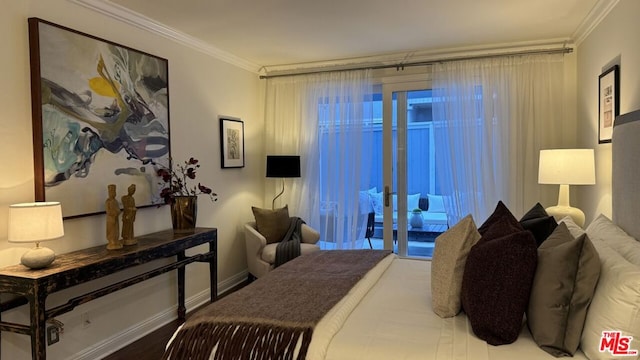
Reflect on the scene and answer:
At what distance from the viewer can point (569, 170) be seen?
130 inches

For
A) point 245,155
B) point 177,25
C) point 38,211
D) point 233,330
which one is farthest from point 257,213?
point 233,330

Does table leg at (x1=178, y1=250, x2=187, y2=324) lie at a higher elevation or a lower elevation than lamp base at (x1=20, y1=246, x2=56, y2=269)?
lower

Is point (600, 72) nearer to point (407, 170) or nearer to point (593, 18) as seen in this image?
point (593, 18)

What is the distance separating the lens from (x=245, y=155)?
4883 mm

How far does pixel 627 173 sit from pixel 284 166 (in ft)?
10.8

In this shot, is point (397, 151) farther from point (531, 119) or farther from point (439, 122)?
point (531, 119)

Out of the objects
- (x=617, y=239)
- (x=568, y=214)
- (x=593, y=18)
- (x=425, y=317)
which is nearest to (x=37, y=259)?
(x=425, y=317)

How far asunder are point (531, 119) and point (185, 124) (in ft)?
11.1

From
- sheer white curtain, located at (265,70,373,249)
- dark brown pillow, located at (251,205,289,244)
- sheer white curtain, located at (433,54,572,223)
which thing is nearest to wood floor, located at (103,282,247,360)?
dark brown pillow, located at (251,205,289,244)

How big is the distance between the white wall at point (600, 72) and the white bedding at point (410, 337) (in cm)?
184

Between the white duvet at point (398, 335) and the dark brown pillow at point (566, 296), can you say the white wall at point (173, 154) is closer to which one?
the white duvet at point (398, 335)

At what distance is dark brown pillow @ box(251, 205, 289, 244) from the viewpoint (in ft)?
14.9

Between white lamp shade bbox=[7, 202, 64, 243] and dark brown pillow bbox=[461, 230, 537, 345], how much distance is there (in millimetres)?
2170

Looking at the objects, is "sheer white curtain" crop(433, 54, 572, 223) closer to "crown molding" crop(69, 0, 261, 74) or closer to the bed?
the bed
